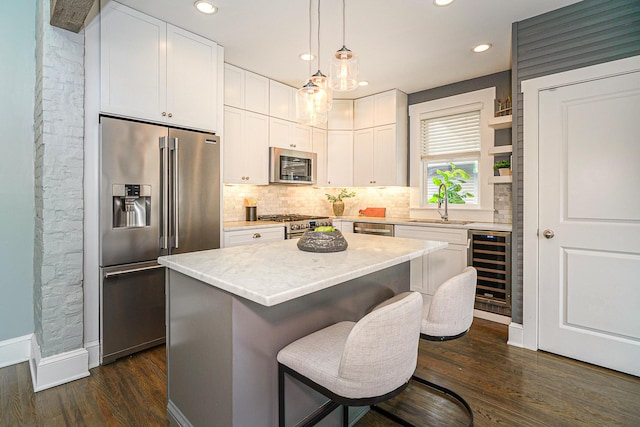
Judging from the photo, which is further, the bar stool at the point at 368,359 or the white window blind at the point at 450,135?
the white window blind at the point at 450,135

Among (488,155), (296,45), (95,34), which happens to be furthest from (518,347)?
(95,34)

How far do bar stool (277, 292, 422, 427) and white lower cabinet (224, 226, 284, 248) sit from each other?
2.11 meters

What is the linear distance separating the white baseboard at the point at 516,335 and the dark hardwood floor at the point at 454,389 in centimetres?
18

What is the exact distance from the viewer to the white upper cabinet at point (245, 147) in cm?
365

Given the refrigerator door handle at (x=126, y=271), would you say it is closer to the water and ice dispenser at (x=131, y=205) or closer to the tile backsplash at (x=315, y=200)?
the water and ice dispenser at (x=131, y=205)

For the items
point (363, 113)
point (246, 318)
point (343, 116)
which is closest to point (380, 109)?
point (363, 113)

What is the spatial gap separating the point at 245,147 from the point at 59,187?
6.40 feet

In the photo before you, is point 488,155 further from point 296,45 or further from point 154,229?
point 154,229

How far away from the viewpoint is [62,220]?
2.24 m

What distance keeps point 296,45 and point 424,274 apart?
2963 millimetres

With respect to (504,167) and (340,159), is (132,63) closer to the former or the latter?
(340,159)

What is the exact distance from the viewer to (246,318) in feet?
4.28

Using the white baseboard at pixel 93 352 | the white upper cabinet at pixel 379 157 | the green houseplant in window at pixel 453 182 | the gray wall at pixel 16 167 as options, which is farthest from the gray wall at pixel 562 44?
the gray wall at pixel 16 167

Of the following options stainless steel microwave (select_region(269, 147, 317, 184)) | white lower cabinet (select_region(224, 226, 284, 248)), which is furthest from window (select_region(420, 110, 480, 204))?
white lower cabinet (select_region(224, 226, 284, 248))
